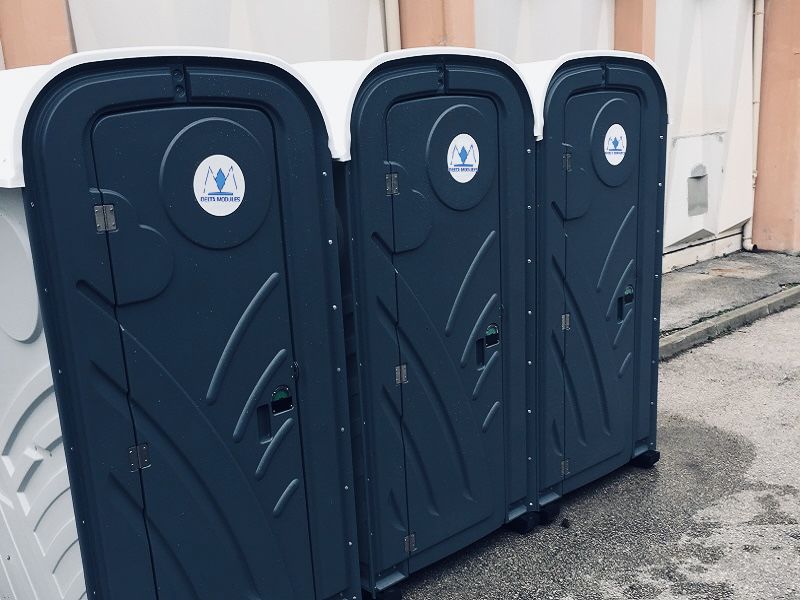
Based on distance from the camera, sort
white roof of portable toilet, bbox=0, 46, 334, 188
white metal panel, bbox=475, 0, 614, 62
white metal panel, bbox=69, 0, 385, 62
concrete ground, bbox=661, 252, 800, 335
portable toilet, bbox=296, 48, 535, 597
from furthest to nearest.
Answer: concrete ground, bbox=661, 252, 800, 335
white metal panel, bbox=475, 0, 614, 62
white metal panel, bbox=69, 0, 385, 62
portable toilet, bbox=296, 48, 535, 597
white roof of portable toilet, bbox=0, 46, 334, 188

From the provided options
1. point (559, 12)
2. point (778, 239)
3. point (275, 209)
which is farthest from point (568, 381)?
point (778, 239)

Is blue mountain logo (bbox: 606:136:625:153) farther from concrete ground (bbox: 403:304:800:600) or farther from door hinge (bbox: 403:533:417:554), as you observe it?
door hinge (bbox: 403:533:417:554)

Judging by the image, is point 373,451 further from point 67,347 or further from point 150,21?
point 150,21

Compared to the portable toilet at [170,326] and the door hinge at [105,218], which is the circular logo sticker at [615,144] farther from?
the door hinge at [105,218]

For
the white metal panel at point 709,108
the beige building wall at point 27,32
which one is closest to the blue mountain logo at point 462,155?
the beige building wall at point 27,32

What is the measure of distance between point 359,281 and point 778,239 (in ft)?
28.1

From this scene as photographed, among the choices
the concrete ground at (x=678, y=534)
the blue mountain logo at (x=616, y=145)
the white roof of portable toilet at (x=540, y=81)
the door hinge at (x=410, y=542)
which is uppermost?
the white roof of portable toilet at (x=540, y=81)

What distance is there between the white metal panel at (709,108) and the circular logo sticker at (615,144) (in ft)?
17.4

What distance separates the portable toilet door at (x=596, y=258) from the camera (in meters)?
3.77

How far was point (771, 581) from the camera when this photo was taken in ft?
11.3

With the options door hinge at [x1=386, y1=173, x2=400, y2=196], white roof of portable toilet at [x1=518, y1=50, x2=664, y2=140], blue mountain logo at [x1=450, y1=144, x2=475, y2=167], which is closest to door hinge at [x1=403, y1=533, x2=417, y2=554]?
door hinge at [x1=386, y1=173, x2=400, y2=196]

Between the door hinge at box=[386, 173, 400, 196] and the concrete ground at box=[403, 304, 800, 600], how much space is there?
1.69m

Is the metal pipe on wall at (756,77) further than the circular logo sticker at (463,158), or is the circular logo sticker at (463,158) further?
the metal pipe on wall at (756,77)

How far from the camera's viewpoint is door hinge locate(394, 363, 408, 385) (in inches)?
131
